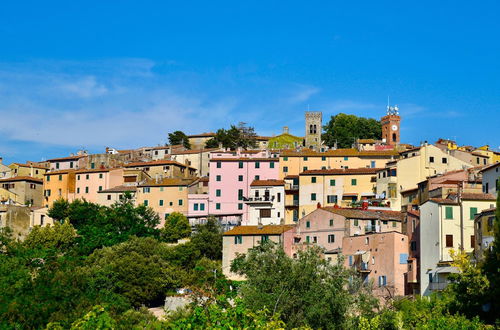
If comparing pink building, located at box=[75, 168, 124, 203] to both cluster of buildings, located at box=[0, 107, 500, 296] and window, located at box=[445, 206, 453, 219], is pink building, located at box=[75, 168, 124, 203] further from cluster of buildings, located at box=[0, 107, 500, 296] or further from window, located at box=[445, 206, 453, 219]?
window, located at box=[445, 206, 453, 219]

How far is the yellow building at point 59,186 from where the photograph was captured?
9725cm

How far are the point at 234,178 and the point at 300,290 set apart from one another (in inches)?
1823

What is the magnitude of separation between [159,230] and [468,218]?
1427 inches

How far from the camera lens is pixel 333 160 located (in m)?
91.1

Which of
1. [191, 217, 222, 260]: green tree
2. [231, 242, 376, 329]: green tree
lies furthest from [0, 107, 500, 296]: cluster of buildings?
[231, 242, 376, 329]: green tree

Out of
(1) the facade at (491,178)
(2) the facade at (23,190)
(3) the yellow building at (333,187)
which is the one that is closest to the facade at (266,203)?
(3) the yellow building at (333,187)

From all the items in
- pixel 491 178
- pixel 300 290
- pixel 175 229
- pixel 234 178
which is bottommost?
pixel 300 290

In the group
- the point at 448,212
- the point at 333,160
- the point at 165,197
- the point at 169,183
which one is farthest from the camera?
the point at 333,160

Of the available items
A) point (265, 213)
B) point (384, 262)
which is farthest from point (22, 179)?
point (384, 262)

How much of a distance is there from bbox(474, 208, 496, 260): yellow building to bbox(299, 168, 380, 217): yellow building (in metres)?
29.5

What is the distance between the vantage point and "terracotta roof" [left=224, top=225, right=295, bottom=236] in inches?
2803

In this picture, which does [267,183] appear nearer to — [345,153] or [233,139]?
[345,153]

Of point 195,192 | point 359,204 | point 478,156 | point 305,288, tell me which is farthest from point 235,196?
point 305,288

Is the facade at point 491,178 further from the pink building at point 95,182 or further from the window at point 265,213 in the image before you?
the pink building at point 95,182
